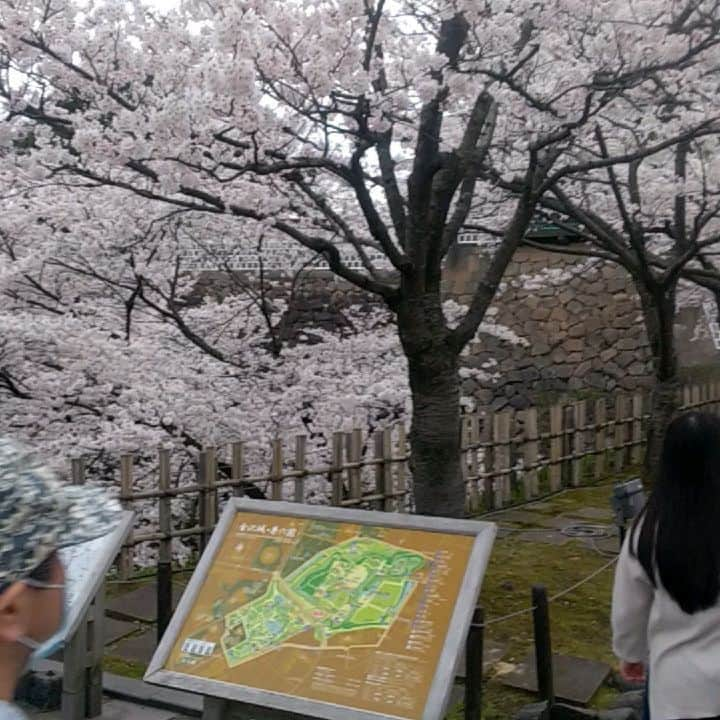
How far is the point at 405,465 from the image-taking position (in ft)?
27.9

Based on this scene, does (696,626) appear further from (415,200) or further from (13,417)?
(13,417)

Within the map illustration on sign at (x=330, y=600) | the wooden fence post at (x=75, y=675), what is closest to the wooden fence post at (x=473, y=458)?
the wooden fence post at (x=75, y=675)

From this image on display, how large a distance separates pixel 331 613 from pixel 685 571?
4.27ft

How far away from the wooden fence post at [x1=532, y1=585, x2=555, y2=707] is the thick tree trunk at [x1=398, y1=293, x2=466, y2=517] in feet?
4.07

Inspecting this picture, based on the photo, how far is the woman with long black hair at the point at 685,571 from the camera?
2.51 meters

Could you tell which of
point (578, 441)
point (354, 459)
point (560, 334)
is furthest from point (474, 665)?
point (560, 334)

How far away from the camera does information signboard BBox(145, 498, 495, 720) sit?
302 centimetres

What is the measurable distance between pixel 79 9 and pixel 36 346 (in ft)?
11.8

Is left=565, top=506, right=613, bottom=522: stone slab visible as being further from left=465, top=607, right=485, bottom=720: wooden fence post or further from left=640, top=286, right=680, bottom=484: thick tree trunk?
left=465, top=607, right=485, bottom=720: wooden fence post

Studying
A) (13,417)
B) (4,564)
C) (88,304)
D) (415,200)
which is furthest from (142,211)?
(4,564)

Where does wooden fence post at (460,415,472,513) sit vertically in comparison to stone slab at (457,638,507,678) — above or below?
above

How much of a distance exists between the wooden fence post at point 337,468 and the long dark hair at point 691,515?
5125 millimetres

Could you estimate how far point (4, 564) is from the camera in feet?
4.16

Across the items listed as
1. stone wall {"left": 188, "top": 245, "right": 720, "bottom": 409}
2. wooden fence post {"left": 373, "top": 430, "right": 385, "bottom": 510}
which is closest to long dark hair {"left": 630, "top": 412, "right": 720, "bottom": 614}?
wooden fence post {"left": 373, "top": 430, "right": 385, "bottom": 510}
